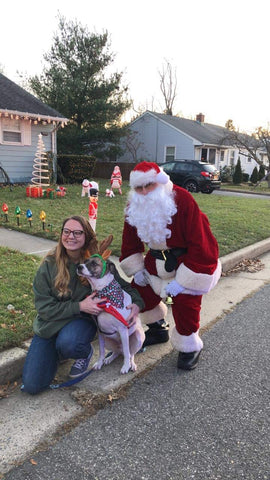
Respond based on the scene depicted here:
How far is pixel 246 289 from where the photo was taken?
200 inches

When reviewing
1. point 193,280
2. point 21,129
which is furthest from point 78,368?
point 21,129

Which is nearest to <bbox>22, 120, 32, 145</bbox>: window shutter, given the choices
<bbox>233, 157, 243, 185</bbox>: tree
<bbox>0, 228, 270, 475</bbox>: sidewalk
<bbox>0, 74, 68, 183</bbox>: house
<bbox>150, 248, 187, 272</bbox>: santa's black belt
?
<bbox>0, 74, 68, 183</bbox>: house

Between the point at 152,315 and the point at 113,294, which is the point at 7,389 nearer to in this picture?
the point at 113,294

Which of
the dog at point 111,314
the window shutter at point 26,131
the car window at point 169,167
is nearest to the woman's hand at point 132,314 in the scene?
the dog at point 111,314

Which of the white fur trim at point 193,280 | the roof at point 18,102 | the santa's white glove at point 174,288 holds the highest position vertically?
the roof at point 18,102

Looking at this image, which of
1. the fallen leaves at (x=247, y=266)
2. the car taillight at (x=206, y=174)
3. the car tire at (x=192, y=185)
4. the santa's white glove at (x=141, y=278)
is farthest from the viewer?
the car tire at (x=192, y=185)

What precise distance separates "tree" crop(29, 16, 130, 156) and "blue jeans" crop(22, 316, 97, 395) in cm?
A: 1986

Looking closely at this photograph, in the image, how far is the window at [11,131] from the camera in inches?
532

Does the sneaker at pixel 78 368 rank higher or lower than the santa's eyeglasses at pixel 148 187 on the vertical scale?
lower

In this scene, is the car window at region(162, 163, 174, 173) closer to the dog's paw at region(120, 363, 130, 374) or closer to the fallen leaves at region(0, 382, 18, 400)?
the dog's paw at region(120, 363, 130, 374)

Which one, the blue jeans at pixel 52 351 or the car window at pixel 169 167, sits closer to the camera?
the blue jeans at pixel 52 351

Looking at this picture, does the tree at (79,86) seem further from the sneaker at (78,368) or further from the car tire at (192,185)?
the sneaker at (78,368)

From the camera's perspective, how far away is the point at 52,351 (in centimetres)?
268

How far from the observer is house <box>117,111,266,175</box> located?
2725 cm
